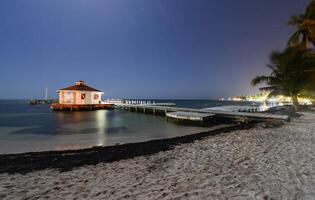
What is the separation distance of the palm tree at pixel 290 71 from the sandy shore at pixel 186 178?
39.4ft

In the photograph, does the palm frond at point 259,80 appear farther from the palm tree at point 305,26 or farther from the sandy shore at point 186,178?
the sandy shore at point 186,178

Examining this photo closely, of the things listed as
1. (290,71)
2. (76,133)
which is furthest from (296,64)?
(76,133)

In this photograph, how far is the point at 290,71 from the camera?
1521 centimetres

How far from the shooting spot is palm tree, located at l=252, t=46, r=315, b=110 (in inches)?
559

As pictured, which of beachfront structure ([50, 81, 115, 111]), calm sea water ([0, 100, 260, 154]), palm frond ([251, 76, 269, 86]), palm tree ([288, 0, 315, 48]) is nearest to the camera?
calm sea water ([0, 100, 260, 154])

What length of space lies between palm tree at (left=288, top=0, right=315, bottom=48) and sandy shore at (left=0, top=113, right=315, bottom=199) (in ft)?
40.9

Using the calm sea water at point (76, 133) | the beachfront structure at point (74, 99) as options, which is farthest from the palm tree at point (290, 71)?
the beachfront structure at point (74, 99)

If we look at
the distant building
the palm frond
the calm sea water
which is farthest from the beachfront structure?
the palm frond

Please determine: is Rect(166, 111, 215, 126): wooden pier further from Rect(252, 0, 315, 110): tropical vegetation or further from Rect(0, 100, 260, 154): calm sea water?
Rect(252, 0, 315, 110): tropical vegetation

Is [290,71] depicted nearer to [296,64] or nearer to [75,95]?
[296,64]

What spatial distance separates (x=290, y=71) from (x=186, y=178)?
53.2ft

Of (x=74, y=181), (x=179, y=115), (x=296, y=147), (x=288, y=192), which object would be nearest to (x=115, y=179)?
(x=74, y=181)

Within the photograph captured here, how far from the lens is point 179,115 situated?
53.3ft

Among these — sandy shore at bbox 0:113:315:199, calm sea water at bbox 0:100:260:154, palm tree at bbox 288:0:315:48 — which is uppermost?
palm tree at bbox 288:0:315:48
